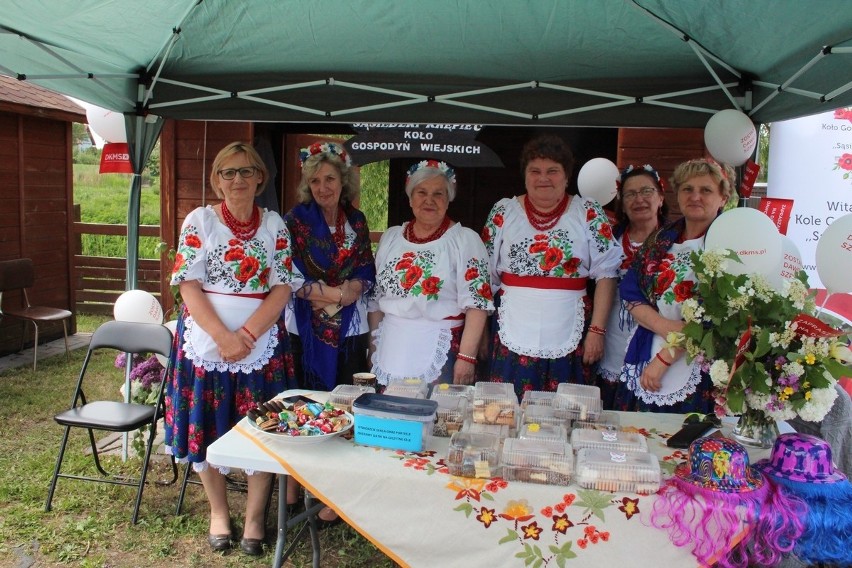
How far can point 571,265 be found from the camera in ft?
9.93

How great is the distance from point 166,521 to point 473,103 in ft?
8.55

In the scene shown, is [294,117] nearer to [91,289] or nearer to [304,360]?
[304,360]

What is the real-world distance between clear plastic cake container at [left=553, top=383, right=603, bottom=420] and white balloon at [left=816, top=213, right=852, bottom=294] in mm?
986

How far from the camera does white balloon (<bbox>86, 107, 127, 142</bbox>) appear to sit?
3.99 metres

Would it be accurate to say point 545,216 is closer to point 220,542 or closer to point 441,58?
point 441,58

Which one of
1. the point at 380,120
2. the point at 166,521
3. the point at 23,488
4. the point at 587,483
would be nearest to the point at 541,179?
the point at 380,120

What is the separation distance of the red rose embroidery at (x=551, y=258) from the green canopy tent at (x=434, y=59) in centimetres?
103

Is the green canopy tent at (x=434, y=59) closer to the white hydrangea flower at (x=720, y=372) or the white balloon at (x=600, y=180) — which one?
the white balloon at (x=600, y=180)

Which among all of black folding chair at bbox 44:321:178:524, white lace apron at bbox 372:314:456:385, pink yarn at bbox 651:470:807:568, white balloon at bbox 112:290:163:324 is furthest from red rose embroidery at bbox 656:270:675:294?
white balloon at bbox 112:290:163:324

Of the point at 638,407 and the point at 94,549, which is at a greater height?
the point at 638,407

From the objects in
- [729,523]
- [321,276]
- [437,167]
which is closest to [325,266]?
[321,276]

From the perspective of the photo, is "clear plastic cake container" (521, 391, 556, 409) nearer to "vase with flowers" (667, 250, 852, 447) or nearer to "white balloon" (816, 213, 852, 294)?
"vase with flowers" (667, 250, 852, 447)

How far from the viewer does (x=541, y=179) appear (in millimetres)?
3008

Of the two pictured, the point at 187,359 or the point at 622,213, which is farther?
the point at 622,213
